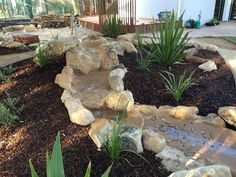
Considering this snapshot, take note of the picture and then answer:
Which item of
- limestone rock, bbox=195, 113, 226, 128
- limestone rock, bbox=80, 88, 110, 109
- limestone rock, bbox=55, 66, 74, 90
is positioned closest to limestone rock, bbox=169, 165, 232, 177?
limestone rock, bbox=195, 113, 226, 128

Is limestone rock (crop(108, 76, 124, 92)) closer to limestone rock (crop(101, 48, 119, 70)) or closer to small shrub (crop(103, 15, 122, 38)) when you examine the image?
limestone rock (crop(101, 48, 119, 70))

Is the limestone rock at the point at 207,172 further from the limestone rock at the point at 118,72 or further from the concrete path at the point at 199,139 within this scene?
the limestone rock at the point at 118,72

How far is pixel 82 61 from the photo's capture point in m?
3.50

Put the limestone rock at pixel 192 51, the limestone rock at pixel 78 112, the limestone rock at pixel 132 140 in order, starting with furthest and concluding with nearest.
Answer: the limestone rock at pixel 192 51, the limestone rock at pixel 78 112, the limestone rock at pixel 132 140

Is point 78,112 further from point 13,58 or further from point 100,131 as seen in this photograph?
point 13,58

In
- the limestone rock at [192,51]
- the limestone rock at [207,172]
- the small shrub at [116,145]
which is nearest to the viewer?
the limestone rock at [207,172]

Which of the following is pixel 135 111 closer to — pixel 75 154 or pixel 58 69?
pixel 75 154

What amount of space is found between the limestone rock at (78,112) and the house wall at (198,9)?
6.08 m

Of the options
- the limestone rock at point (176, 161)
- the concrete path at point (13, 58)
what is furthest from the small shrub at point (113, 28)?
the limestone rock at point (176, 161)

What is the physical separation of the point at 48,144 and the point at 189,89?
187cm

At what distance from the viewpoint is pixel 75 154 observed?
2.09m

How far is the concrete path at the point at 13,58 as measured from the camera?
4538 mm

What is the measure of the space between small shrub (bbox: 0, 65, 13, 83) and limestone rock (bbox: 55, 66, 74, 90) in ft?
2.58

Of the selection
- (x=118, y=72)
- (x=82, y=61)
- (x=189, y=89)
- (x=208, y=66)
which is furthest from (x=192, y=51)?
(x=82, y=61)
